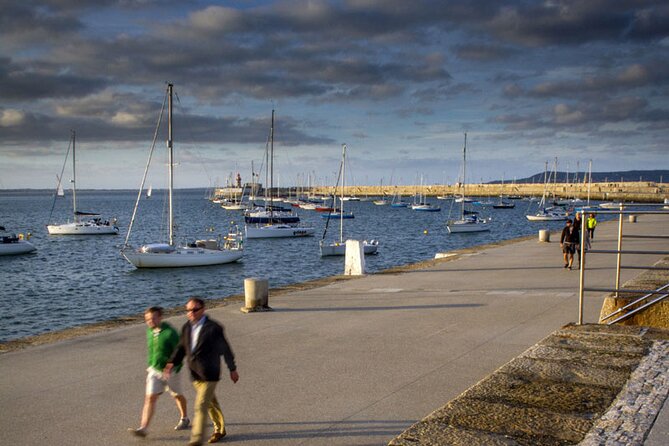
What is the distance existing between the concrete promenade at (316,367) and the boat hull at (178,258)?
24215mm

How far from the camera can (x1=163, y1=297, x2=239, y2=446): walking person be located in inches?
242

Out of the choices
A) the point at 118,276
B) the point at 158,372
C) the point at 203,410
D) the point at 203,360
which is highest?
the point at 203,360

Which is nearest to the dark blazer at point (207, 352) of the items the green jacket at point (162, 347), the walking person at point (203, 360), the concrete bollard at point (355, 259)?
the walking person at point (203, 360)

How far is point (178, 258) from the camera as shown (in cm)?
3875

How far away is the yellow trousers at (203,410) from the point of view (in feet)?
19.7

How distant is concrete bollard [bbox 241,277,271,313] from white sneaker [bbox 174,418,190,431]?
22.0 ft

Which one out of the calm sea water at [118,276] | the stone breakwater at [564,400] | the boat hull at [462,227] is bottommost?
the calm sea water at [118,276]

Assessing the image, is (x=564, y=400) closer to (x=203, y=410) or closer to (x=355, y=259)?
(x=203, y=410)

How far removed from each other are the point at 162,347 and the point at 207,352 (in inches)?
22.3

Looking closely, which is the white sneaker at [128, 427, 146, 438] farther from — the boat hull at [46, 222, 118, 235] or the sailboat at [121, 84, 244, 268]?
the boat hull at [46, 222, 118, 235]

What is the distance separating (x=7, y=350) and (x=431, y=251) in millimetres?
41201

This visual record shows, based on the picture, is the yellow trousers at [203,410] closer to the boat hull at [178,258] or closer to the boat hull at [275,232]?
the boat hull at [178,258]

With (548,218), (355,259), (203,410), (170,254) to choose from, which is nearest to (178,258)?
(170,254)

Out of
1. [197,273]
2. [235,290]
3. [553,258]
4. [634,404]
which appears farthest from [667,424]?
[197,273]
